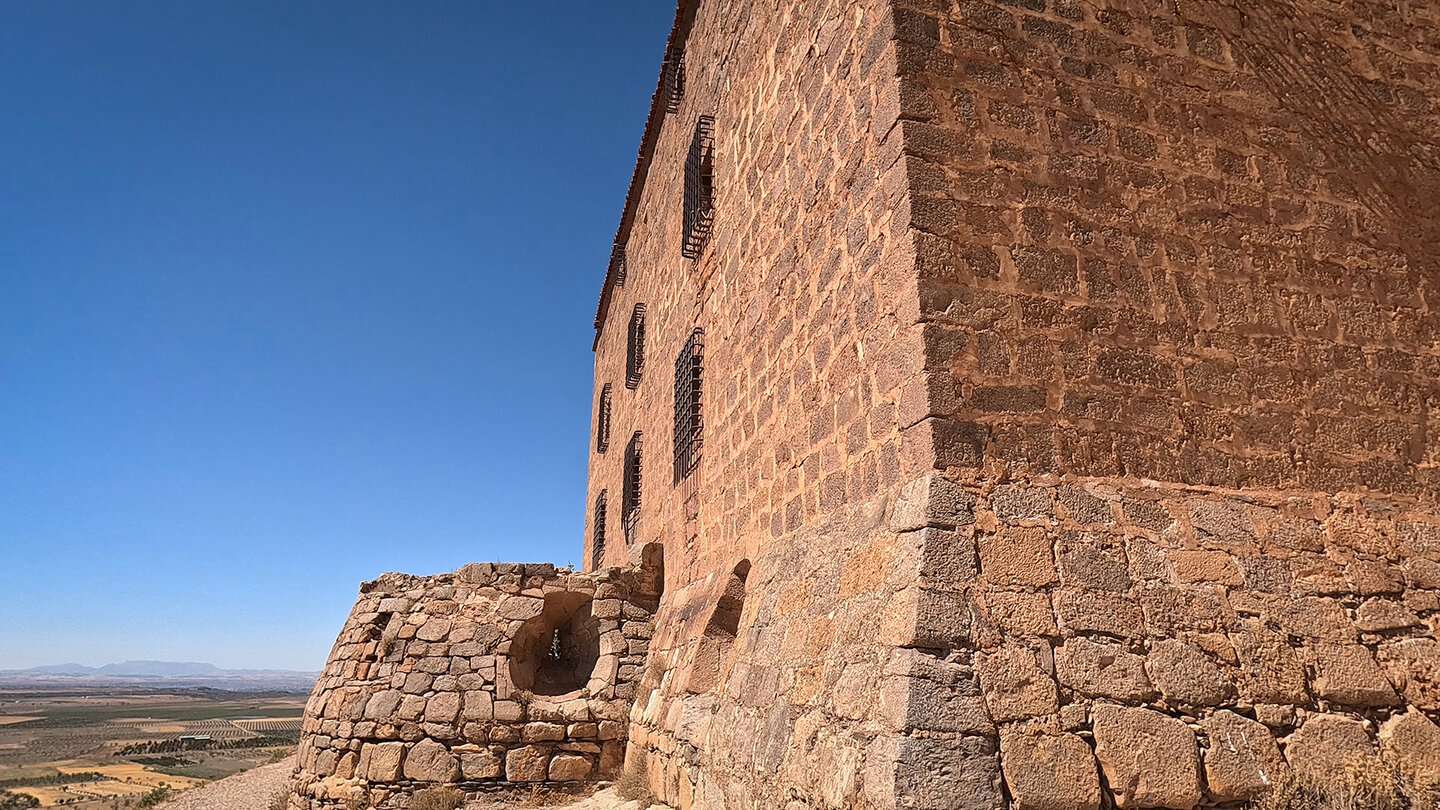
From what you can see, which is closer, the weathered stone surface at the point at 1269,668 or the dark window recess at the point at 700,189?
the weathered stone surface at the point at 1269,668

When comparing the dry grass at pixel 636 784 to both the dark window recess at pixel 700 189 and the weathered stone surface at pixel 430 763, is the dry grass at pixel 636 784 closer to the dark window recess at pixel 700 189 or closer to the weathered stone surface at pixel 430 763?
the weathered stone surface at pixel 430 763

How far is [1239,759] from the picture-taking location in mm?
2660

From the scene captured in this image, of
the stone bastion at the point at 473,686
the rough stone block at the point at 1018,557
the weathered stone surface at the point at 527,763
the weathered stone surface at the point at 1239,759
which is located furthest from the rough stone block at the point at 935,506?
the weathered stone surface at the point at 527,763

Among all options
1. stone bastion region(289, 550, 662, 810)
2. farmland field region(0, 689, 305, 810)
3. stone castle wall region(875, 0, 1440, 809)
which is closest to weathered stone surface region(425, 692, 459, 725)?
stone bastion region(289, 550, 662, 810)

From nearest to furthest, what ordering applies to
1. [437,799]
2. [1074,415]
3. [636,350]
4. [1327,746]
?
[1327,746] → [1074,415] → [437,799] → [636,350]

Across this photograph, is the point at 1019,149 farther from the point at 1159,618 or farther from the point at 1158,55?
the point at 1159,618

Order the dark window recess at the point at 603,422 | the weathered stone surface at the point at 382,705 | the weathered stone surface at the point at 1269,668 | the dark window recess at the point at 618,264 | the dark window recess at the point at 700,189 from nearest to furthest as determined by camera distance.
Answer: the weathered stone surface at the point at 1269,668, the dark window recess at the point at 700,189, the weathered stone surface at the point at 382,705, the dark window recess at the point at 618,264, the dark window recess at the point at 603,422

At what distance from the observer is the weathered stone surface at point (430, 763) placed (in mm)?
6898

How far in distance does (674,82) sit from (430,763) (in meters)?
6.94

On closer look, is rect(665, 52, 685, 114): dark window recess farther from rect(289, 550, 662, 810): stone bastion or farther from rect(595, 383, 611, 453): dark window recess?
rect(595, 383, 611, 453): dark window recess

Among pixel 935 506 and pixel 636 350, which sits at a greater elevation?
pixel 636 350

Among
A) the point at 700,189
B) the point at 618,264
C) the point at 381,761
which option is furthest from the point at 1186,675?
the point at 618,264

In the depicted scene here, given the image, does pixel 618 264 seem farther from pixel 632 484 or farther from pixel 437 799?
pixel 437 799

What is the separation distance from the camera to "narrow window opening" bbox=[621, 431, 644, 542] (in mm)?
9930
